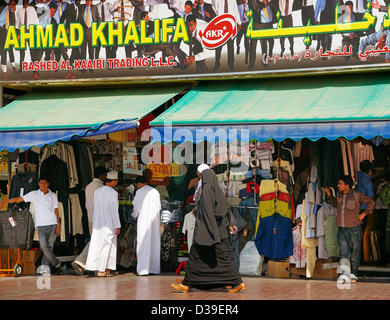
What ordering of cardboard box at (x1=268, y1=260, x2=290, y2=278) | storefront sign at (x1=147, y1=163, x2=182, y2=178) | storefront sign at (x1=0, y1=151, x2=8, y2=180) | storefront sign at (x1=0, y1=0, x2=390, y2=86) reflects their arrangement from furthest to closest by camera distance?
storefront sign at (x1=0, y1=151, x2=8, y2=180) → storefront sign at (x1=147, y1=163, x2=182, y2=178) → cardboard box at (x1=268, y1=260, x2=290, y2=278) → storefront sign at (x1=0, y1=0, x2=390, y2=86)

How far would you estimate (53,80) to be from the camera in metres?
13.9

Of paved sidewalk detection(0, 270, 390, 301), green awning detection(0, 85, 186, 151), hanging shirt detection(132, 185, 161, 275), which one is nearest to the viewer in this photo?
paved sidewalk detection(0, 270, 390, 301)

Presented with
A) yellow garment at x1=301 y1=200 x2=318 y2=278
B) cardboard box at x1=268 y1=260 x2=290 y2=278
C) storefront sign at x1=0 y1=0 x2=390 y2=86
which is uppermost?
storefront sign at x1=0 y1=0 x2=390 y2=86

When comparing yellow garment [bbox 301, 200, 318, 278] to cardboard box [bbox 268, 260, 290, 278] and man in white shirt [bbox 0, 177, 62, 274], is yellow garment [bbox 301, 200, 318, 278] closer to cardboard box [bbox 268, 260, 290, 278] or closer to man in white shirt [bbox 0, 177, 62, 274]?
cardboard box [bbox 268, 260, 290, 278]

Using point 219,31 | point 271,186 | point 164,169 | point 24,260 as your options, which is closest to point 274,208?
point 271,186

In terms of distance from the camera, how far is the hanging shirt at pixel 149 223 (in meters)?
12.8

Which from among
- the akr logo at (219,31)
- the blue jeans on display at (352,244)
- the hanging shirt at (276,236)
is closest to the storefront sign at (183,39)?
the akr logo at (219,31)

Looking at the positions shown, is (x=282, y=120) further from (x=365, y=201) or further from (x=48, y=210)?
(x=48, y=210)

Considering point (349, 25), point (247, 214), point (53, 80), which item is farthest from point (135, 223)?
point (349, 25)

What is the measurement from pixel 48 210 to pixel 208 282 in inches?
152

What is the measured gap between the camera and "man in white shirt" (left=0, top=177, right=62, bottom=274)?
42.2ft

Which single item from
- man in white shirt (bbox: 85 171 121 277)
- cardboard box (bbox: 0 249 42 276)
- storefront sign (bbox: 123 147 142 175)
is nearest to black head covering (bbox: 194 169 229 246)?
man in white shirt (bbox: 85 171 121 277)

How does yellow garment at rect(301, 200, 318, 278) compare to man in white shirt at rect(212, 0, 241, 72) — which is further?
man in white shirt at rect(212, 0, 241, 72)

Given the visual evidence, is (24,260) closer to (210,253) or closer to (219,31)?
(210,253)
